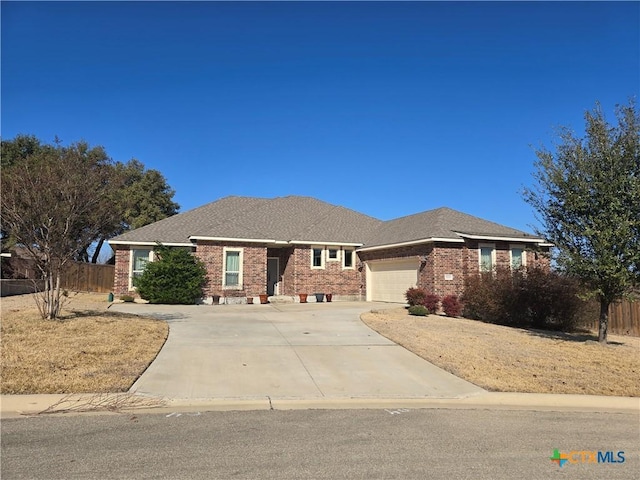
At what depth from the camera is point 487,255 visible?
2202cm

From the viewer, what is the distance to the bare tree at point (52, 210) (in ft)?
40.9

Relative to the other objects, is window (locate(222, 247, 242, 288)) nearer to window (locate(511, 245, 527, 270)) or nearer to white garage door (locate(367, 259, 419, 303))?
white garage door (locate(367, 259, 419, 303))

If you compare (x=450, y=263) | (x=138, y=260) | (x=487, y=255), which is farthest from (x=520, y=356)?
(x=138, y=260)

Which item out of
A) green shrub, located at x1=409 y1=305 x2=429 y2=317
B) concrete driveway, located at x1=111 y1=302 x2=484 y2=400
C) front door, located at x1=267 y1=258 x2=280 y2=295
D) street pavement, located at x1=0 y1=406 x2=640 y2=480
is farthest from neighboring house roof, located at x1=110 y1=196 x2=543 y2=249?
street pavement, located at x1=0 y1=406 x2=640 y2=480

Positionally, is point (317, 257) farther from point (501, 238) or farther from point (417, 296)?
point (501, 238)

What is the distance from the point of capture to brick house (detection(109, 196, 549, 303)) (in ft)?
70.2

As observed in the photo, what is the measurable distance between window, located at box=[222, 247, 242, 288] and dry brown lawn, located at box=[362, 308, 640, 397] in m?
9.16

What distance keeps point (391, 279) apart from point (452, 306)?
516 cm

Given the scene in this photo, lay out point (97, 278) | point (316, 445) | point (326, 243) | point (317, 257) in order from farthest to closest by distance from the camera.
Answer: point (97, 278)
point (317, 257)
point (326, 243)
point (316, 445)

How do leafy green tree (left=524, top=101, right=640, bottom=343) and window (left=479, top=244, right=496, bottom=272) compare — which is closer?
leafy green tree (left=524, top=101, right=640, bottom=343)

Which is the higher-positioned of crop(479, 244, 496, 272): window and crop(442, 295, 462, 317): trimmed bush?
crop(479, 244, 496, 272): window

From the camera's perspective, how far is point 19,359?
Answer: 8.69m

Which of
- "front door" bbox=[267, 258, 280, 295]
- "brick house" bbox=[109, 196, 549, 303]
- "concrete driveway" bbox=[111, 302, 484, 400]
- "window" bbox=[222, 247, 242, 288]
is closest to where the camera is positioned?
"concrete driveway" bbox=[111, 302, 484, 400]

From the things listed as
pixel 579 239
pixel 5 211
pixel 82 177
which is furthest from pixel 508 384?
pixel 5 211
